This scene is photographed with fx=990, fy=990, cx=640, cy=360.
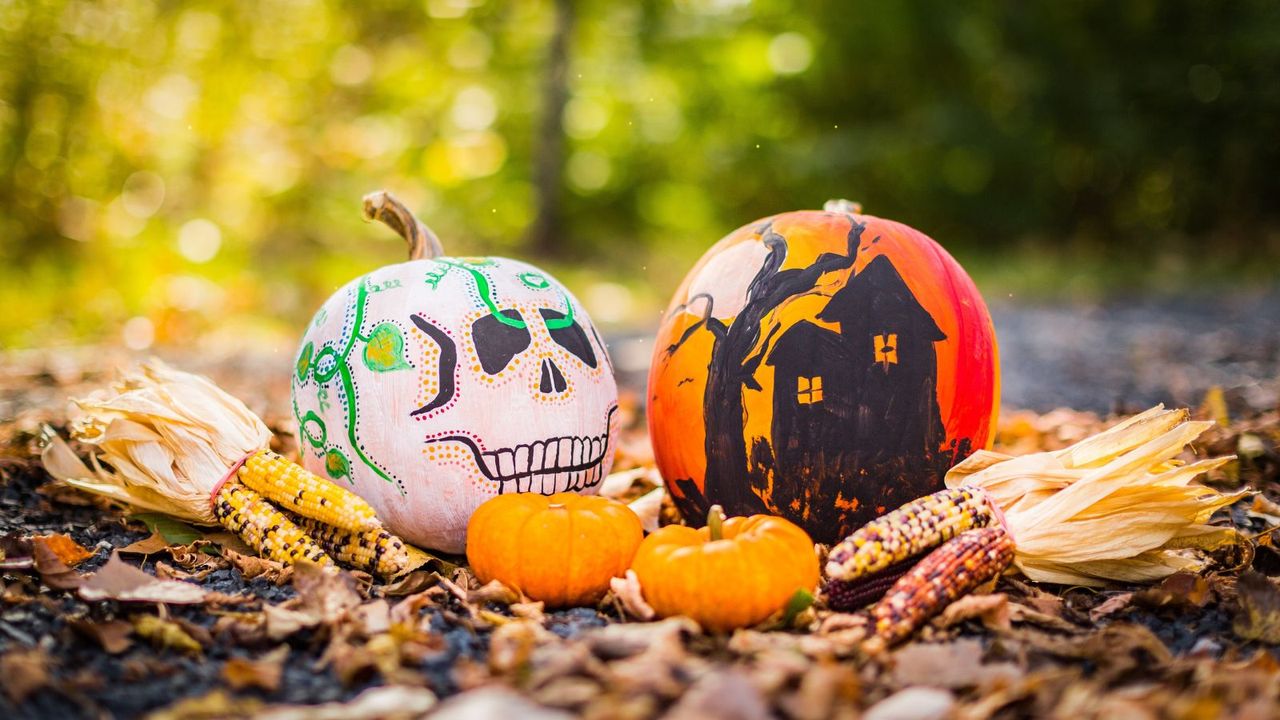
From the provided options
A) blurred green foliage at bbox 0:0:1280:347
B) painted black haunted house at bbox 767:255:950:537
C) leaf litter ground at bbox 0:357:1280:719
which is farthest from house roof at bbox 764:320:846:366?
blurred green foliage at bbox 0:0:1280:347

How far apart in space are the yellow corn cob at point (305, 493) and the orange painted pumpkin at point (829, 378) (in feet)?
3.35

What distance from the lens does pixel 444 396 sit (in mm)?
3006

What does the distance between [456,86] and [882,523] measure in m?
14.3

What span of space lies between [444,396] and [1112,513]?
6.50ft

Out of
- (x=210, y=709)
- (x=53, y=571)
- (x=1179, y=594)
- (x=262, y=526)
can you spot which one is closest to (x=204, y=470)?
(x=262, y=526)

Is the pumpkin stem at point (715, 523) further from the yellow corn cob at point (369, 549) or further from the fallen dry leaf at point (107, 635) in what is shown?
the fallen dry leaf at point (107, 635)

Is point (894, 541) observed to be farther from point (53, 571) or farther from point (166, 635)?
point (53, 571)

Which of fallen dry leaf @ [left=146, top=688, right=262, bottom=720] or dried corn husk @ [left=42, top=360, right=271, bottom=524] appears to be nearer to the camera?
fallen dry leaf @ [left=146, top=688, right=262, bottom=720]

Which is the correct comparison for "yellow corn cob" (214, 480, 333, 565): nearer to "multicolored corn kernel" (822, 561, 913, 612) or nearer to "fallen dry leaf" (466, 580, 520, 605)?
"fallen dry leaf" (466, 580, 520, 605)

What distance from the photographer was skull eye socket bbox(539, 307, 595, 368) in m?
3.20

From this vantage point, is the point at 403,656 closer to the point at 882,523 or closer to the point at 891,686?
the point at 891,686

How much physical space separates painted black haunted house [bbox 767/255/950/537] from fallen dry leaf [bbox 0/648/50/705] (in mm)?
1962

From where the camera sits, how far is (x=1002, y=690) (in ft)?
6.86

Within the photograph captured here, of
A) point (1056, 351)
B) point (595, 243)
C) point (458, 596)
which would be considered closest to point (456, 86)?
point (595, 243)
